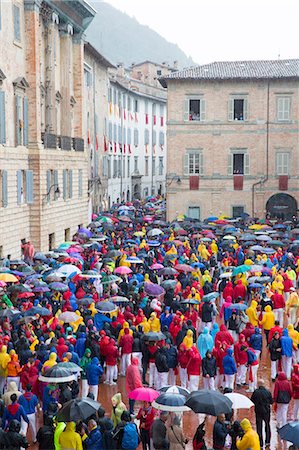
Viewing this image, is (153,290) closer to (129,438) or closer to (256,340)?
(256,340)

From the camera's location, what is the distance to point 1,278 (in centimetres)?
2258

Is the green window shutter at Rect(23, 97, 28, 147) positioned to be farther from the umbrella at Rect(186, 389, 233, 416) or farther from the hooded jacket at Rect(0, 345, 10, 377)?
the umbrella at Rect(186, 389, 233, 416)

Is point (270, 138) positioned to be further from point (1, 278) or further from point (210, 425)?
point (210, 425)

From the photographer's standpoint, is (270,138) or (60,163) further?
(270,138)

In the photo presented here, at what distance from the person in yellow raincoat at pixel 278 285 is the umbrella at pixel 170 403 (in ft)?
36.1

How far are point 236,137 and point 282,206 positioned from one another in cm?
579

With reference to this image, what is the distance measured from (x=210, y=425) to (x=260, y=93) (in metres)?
37.3

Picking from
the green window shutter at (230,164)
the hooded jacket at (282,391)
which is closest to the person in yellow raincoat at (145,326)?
the hooded jacket at (282,391)

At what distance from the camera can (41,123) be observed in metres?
37.8

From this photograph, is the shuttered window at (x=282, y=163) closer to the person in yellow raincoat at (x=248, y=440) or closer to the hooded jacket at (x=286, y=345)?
the hooded jacket at (x=286, y=345)

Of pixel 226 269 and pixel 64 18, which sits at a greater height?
pixel 64 18

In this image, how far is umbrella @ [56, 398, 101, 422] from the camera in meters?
11.8

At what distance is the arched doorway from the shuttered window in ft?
5.41

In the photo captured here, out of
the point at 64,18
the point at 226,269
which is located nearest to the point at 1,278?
the point at 226,269
